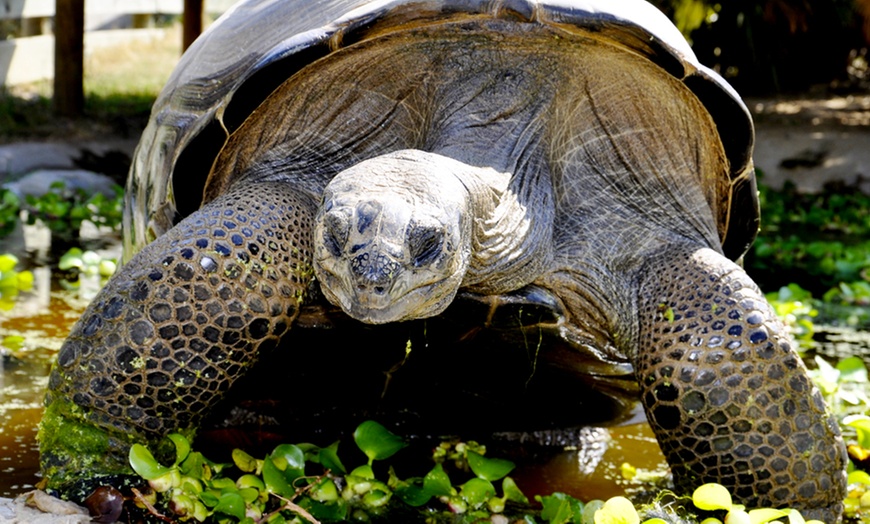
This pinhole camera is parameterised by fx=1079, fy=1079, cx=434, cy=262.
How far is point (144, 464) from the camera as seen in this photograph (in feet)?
8.18

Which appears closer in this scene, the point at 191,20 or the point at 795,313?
the point at 795,313

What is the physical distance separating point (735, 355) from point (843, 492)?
49 centimetres

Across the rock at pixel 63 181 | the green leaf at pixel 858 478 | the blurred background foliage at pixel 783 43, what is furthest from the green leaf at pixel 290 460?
the blurred background foliage at pixel 783 43

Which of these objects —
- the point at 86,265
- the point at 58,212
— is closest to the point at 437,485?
the point at 86,265

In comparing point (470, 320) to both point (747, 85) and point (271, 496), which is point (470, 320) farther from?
point (747, 85)

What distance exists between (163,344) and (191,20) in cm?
818

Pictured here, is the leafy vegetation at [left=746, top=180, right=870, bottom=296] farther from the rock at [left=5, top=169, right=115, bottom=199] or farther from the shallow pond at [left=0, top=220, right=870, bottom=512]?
the rock at [left=5, top=169, right=115, bottom=199]

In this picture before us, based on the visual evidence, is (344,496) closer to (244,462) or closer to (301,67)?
(244,462)

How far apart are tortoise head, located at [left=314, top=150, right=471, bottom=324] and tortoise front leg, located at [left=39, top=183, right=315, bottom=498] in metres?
0.47

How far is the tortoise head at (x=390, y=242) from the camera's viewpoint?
2.14m

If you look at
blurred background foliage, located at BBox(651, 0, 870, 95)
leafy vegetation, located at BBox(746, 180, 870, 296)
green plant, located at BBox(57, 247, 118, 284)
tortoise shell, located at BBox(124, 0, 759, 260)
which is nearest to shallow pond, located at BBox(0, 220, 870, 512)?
tortoise shell, located at BBox(124, 0, 759, 260)

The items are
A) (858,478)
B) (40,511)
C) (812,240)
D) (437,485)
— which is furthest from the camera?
(812,240)

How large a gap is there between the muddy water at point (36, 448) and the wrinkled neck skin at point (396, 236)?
1.01 metres

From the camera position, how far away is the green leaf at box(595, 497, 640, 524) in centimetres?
220
